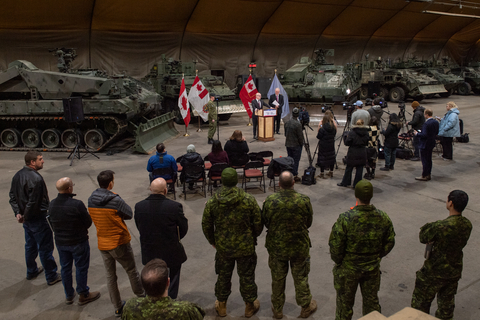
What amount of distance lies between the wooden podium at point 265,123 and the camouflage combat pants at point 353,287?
9.93 meters

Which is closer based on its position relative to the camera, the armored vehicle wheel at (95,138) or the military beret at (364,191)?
the military beret at (364,191)

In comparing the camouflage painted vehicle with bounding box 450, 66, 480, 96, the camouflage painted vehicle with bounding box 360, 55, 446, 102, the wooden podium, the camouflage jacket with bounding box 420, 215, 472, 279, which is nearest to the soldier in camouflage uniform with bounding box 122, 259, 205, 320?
the camouflage jacket with bounding box 420, 215, 472, 279

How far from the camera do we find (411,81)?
2269 cm

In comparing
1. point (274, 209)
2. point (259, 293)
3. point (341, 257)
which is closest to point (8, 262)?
point (259, 293)

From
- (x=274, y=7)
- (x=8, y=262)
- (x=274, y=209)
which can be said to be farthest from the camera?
(x=274, y=7)

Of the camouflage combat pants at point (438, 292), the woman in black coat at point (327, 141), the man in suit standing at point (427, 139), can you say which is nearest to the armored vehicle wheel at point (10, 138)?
the woman in black coat at point (327, 141)

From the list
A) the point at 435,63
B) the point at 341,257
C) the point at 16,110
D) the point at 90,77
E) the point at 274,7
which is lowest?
the point at 341,257

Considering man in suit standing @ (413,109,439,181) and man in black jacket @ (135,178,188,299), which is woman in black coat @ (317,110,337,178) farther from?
man in black jacket @ (135,178,188,299)

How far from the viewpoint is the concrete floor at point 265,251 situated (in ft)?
15.8

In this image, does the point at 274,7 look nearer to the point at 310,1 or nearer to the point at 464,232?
the point at 310,1

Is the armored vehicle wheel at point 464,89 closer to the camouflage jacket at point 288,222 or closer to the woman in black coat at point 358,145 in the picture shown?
the woman in black coat at point 358,145

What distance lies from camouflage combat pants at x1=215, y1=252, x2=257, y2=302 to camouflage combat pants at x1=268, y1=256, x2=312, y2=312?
0.23 metres

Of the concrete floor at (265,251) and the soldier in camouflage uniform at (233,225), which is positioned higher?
the soldier in camouflage uniform at (233,225)

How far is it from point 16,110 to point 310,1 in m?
16.1
